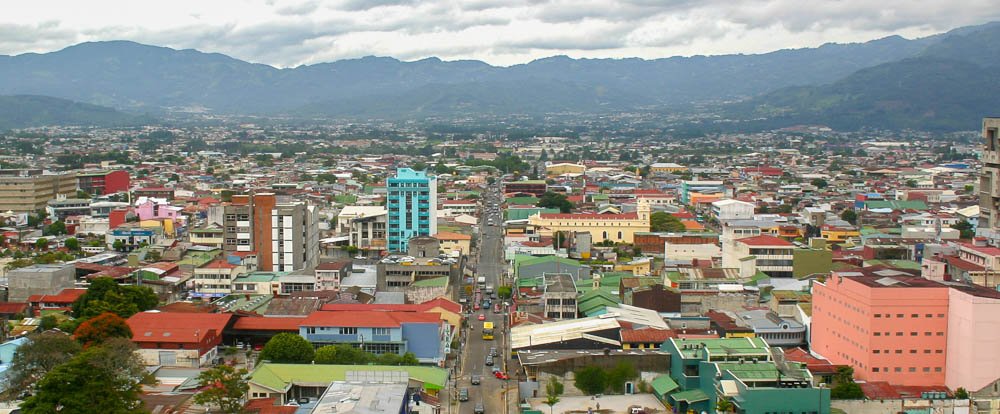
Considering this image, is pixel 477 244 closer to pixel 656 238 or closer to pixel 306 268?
pixel 656 238

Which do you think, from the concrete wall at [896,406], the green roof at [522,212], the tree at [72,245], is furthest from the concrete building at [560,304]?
the tree at [72,245]

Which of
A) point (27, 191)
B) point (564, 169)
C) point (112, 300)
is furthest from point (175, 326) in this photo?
point (564, 169)

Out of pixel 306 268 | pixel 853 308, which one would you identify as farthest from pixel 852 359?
pixel 306 268

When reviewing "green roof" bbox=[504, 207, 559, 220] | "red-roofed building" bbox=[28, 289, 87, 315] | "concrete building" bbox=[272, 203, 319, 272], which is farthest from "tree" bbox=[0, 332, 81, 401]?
"green roof" bbox=[504, 207, 559, 220]

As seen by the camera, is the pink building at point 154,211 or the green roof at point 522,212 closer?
the pink building at point 154,211

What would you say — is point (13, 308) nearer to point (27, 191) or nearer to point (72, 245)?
point (72, 245)

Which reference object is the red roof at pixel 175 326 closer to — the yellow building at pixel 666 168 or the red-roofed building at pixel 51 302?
the red-roofed building at pixel 51 302

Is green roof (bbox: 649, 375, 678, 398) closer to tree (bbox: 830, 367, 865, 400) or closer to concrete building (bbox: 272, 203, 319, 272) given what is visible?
tree (bbox: 830, 367, 865, 400)

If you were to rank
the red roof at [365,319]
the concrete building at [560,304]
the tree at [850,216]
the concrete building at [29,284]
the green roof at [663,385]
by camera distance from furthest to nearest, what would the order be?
the tree at [850,216]
the concrete building at [29,284]
the concrete building at [560,304]
the red roof at [365,319]
the green roof at [663,385]
